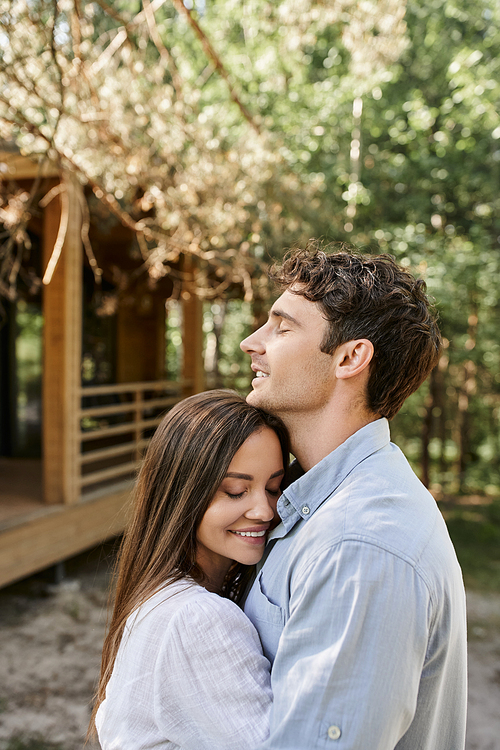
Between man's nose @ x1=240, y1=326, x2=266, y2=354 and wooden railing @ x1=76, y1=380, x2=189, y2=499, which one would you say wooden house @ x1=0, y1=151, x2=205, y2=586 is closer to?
wooden railing @ x1=76, y1=380, x2=189, y2=499

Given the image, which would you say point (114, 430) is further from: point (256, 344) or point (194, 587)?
point (194, 587)

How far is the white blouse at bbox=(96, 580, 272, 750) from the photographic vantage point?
3.72ft

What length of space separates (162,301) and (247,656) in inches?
359

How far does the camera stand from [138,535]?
1.63 metres

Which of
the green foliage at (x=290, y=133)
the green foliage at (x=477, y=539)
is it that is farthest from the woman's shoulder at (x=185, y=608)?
the green foliage at (x=477, y=539)

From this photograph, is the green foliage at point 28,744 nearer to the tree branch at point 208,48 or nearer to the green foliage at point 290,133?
the green foliage at point 290,133

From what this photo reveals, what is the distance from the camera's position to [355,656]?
991 mm

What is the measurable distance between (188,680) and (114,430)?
520 cm

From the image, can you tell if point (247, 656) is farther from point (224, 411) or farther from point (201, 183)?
point (201, 183)

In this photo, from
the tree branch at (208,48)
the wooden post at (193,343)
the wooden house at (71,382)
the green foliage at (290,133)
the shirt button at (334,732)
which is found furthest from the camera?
the wooden post at (193,343)

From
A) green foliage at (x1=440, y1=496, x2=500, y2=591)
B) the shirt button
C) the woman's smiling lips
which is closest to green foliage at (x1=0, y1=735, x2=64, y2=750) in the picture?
the woman's smiling lips

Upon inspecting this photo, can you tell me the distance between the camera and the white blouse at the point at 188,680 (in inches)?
44.6

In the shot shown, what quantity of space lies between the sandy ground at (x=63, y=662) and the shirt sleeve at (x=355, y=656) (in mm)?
2906

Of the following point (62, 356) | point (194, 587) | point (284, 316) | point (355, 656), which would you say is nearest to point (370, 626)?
point (355, 656)
